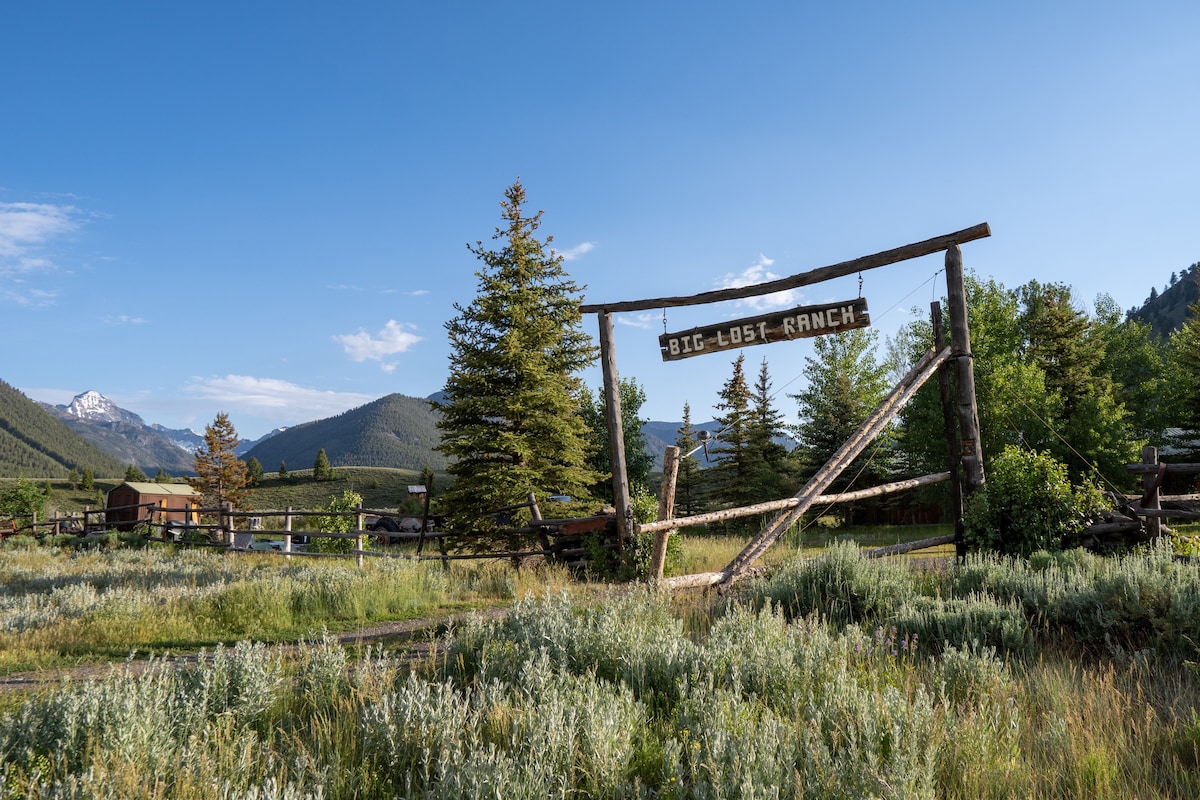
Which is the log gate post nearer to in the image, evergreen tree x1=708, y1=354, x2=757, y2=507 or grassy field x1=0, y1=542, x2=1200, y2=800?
grassy field x1=0, y1=542, x2=1200, y2=800

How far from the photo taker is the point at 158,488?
64.6 m

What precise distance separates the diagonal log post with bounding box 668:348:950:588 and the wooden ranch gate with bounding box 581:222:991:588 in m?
0.01

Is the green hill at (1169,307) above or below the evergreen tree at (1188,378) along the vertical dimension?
above

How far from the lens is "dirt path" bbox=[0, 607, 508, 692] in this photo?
19.7 feet

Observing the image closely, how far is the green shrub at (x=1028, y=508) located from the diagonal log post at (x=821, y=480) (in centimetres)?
151

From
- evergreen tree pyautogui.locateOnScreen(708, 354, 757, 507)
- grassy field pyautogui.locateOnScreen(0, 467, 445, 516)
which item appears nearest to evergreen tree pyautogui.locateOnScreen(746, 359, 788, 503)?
evergreen tree pyautogui.locateOnScreen(708, 354, 757, 507)

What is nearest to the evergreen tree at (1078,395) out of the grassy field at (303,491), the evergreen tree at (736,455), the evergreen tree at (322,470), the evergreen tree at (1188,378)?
the evergreen tree at (1188,378)

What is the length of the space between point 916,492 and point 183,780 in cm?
3506

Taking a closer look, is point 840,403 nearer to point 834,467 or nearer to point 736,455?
point 736,455

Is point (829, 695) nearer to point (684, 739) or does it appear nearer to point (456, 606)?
point (684, 739)

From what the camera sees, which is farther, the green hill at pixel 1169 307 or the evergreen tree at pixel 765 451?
the green hill at pixel 1169 307

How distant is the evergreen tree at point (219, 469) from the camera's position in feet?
194

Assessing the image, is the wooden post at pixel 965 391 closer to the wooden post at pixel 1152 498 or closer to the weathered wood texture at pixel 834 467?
the weathered wood texture at pixel 834 467

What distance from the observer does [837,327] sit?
29.6 ft
